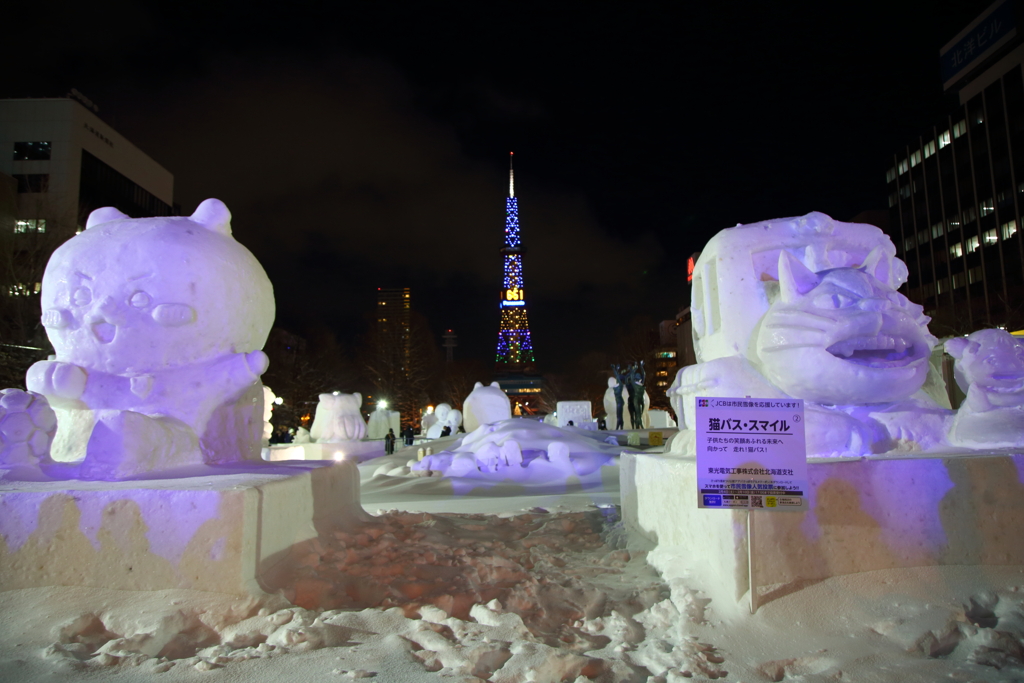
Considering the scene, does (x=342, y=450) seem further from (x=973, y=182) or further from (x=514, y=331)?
(x=514, y=331)

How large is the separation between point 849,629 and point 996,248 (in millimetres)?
A: 45333

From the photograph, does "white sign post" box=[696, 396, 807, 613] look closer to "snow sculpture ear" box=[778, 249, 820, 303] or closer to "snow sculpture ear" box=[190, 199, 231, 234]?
"snow sculpture ear" box=[778, 249, 820, 303]

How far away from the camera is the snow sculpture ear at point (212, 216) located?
195 inches

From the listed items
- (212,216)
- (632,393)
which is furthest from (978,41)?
(212,216)

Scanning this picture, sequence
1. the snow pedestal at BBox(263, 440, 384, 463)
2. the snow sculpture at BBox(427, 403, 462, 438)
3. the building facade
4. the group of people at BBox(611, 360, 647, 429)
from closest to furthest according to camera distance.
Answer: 1. the snow pedestal at BBox(263, 440, 384, 463)
2. the group of people at BBox(611, 360, 647, 429)
3. the building facade
4. the snow sculpture at BBox(427, 403, 462, 438)

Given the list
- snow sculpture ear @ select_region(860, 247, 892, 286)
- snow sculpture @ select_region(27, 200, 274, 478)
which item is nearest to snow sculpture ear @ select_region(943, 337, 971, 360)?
snow sculpture ear @ select_region(860, 247, 892, 286)

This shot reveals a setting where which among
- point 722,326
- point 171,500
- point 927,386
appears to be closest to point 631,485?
point 722,326

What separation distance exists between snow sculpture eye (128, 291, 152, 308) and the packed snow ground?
1890mm

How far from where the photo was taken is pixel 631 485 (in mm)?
5660

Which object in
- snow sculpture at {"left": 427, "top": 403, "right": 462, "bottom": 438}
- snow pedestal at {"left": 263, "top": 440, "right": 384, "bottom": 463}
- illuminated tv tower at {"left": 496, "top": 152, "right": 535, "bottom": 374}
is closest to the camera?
snow pedestal at {"left": 263, "top": 440, "right": 384, "bottom": 463}

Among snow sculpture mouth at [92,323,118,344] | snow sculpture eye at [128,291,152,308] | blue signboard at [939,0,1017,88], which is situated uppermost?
blue signboard at [939,0,1017,88]

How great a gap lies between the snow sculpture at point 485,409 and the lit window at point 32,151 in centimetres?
2563

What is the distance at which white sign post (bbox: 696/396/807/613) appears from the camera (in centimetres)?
321

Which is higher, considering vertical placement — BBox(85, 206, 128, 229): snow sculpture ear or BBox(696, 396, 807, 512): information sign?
BBox(85, 206, 128, 229): snow sculpture ear
